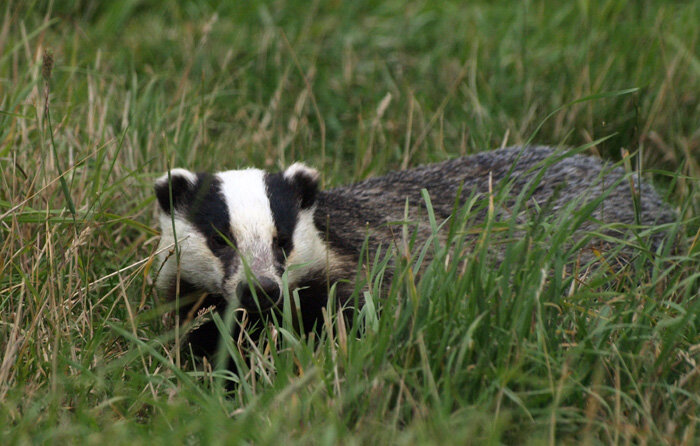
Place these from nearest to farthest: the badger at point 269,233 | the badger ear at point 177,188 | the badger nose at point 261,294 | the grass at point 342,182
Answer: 1. the grass at point 342,182
2. the badger nose at point 261,294
3. the badger at point 269,233
4. the badger ear at point 177,188

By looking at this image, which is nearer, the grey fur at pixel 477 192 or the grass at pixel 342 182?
the grass at pixel 342 182

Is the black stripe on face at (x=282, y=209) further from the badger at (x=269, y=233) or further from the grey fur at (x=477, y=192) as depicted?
the grey fur at (x=477, y=192)

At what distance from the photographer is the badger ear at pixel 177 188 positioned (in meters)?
3.91

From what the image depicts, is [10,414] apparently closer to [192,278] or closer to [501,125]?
[192,278]

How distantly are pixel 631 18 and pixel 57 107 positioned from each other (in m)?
3.81

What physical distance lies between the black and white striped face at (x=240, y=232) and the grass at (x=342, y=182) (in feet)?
0.61

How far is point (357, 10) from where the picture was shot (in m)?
6.62

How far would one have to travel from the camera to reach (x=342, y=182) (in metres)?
5.44

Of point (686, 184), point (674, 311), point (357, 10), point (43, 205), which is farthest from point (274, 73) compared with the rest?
point (674, 311)

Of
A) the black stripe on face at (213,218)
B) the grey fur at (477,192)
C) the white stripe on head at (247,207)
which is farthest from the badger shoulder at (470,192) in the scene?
the black stripe on face at (213,218)

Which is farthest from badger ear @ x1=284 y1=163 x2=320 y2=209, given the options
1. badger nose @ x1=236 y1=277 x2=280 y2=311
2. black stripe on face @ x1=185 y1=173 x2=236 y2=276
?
badger nose @ x1=236 y1=277 x2=280 y2=311

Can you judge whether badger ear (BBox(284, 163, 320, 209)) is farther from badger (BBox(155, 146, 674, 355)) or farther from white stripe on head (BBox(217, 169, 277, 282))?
white stripe on head (BBox(217, 169, 277, 282))

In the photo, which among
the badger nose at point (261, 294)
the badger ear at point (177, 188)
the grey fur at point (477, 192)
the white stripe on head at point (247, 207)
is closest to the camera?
the badger nose at point (261, 294)

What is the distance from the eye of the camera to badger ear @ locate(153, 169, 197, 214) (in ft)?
12.8
